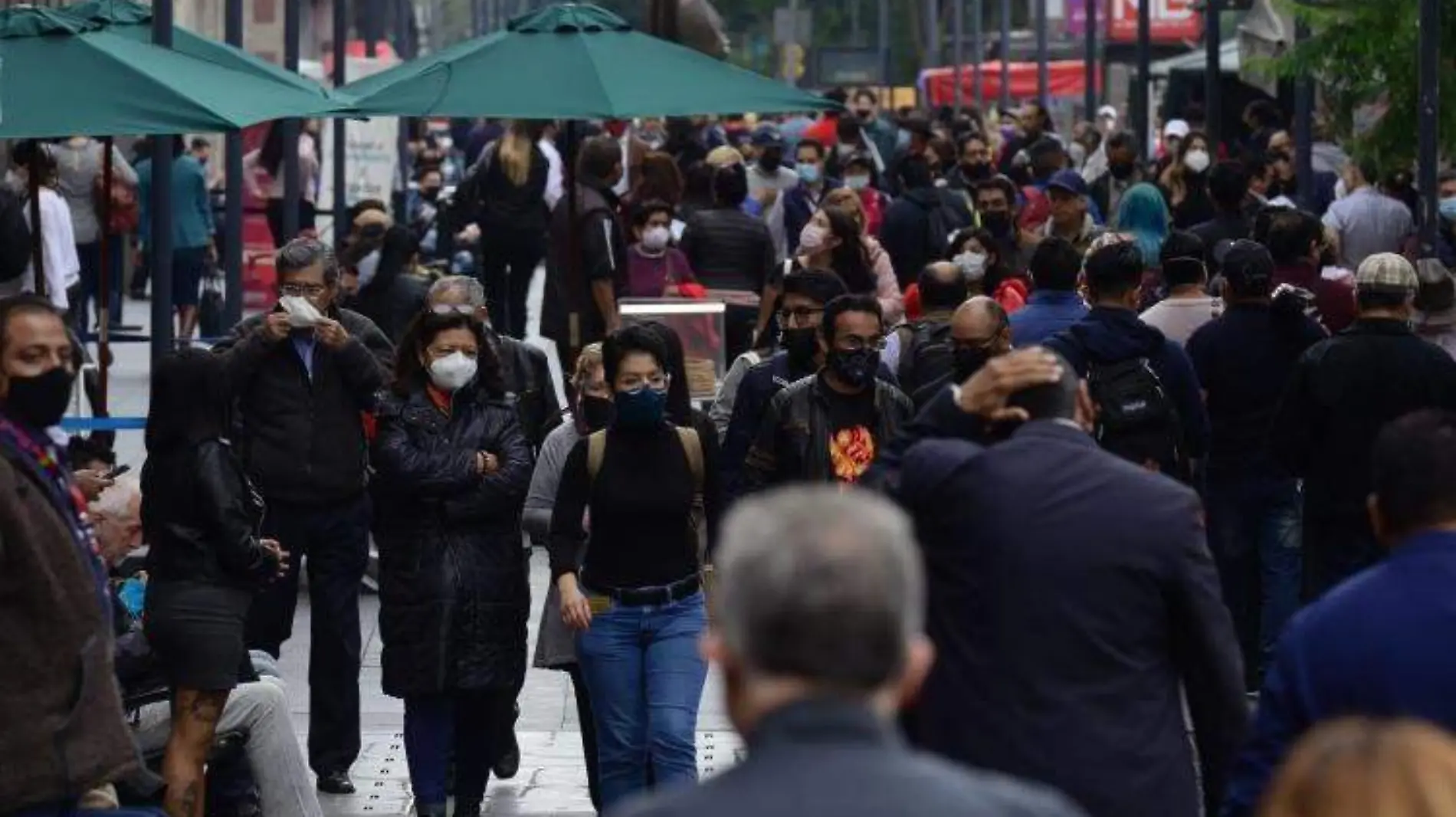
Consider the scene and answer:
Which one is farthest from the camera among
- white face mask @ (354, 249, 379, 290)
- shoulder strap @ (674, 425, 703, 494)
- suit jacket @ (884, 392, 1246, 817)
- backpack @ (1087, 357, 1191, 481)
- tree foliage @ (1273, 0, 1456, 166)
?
tree foliage @ (1273, 0, 1456, 166)

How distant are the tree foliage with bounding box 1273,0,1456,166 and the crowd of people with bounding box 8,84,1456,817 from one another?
102cm

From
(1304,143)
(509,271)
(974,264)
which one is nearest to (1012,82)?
(509,271)

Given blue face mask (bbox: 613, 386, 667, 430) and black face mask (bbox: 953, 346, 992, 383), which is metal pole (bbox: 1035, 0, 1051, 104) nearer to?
black face mask (bbox: 953, 346, 992, 383)

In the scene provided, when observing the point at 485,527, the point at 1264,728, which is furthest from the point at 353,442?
the point at 1264,728

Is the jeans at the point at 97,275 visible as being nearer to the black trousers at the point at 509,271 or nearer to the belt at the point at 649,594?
the black trousers at the point at 509,271

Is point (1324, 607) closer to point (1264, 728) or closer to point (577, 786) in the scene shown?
point (1264, 728)

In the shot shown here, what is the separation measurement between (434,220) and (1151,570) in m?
22.6

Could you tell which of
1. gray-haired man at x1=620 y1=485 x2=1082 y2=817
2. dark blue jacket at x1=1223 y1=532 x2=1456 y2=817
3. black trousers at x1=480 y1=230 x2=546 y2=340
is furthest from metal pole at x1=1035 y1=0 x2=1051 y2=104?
→ gray-haired man at x1=620 y1=485 x2=1082 y2=817

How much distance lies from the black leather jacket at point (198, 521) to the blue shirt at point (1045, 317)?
2814 millimetres

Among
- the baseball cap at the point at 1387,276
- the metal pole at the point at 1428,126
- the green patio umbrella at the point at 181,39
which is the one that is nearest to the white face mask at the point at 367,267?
the green patio umbrella at the point at 181,39

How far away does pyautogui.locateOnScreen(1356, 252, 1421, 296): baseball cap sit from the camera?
11188 mm

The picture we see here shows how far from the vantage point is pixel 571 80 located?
570 inches

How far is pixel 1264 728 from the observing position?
5816mm

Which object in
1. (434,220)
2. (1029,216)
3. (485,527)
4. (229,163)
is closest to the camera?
(485,527)
